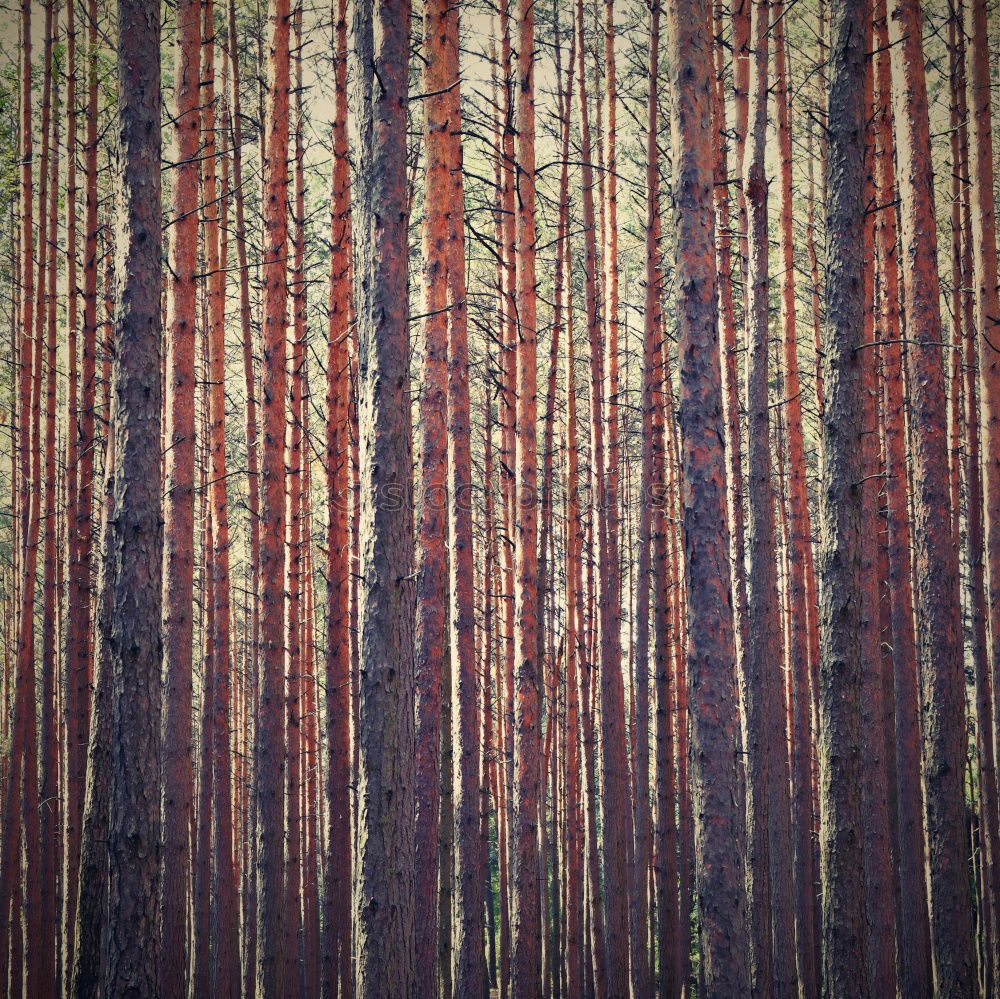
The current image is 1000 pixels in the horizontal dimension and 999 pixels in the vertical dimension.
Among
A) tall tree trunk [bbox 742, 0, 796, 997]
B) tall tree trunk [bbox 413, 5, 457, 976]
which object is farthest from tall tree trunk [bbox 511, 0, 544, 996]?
tall tree trunk [bbox 742, 0, 796, 997]

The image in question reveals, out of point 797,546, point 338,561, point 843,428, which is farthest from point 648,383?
point 843,428

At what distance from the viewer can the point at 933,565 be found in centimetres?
767

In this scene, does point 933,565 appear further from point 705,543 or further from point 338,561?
point 338,561

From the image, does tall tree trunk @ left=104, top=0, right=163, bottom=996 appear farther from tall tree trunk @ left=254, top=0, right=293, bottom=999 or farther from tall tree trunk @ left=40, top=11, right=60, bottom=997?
tall tree trunk @ left=40, top=11, right=60, bottom=997

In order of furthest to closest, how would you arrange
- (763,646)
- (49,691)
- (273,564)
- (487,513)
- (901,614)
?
(487,513), (49,691), (901,614), (273,564), (763,646)

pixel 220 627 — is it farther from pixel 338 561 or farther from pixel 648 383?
pixel 648 383

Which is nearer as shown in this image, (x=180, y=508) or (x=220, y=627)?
(x=180, y=508)

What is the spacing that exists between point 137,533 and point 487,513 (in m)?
8.40

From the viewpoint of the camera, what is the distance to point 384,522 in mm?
5250

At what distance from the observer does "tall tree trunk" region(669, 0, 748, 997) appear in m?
5.50

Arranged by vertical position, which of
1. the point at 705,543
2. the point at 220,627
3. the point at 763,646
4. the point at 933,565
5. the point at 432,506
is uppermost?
the point at 432,506

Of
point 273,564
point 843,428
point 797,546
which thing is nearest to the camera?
point 843,428

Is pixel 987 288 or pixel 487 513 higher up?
pixel 987 288

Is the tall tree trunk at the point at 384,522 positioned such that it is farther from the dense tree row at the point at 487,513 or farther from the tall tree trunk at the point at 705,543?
the tall tree trunk at the point at 705,543
